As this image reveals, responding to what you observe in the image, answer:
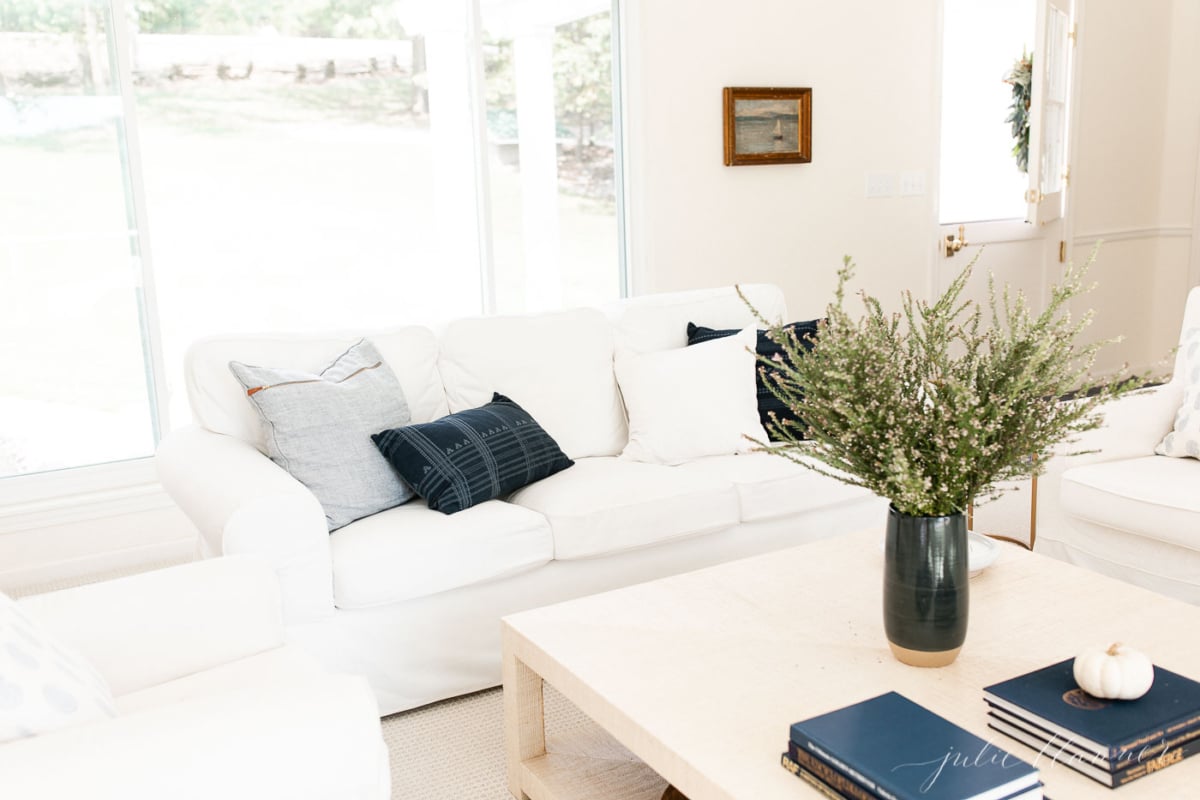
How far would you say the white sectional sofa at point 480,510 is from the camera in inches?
96.5

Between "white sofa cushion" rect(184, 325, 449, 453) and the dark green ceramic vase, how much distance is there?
1607 mm

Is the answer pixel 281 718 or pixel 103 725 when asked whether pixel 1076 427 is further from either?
pixel 103 725

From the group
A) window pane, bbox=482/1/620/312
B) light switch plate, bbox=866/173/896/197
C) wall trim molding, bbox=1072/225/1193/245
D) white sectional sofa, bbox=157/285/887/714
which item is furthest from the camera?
wall trim molding, bbox=1072/225/1193/245

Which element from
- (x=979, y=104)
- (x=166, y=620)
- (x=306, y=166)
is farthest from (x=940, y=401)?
(x=979, y=104)

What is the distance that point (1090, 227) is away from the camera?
6145 mm

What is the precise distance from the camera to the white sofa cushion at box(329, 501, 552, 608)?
97.0 inches

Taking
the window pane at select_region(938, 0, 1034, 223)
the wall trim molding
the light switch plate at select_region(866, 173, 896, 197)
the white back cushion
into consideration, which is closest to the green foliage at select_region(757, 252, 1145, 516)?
the white back cushion

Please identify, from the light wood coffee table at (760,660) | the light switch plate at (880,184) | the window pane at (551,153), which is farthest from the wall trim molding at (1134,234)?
the light wood coffee table at (760,660)

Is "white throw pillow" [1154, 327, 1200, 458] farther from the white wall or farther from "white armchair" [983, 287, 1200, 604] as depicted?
the white wall

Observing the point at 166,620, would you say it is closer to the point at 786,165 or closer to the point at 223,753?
the point at 223,753

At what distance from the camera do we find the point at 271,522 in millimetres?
2330

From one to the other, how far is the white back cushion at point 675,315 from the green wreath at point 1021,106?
281 centimetres

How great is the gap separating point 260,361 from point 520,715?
1280 mm

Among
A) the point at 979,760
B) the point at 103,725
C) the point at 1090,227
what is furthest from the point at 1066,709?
the point at 1090,227
